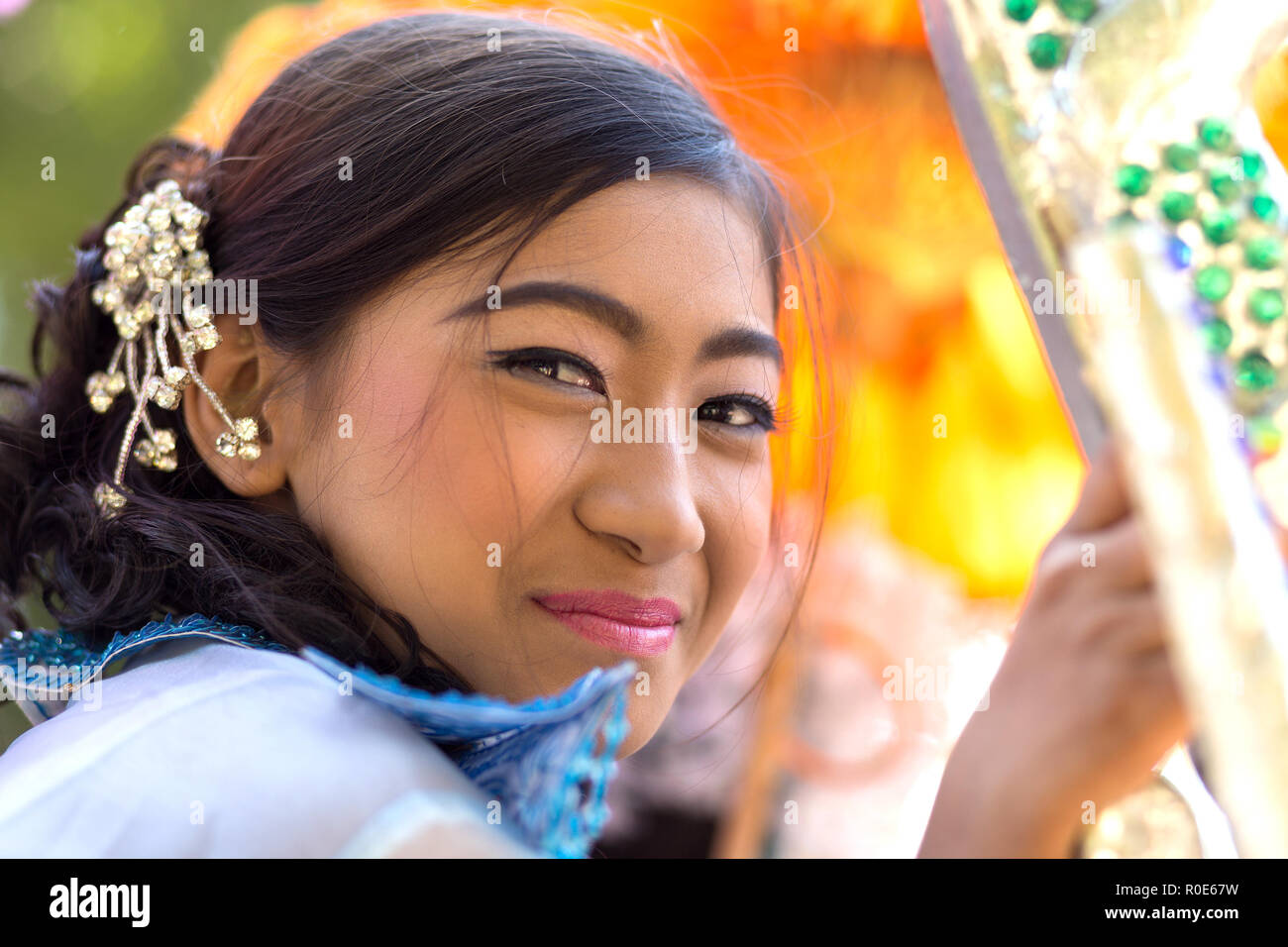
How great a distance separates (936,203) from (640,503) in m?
1.70

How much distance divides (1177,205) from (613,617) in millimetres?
586

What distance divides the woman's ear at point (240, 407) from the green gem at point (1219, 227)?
0.80 m

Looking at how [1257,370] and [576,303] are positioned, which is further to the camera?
[576,303]

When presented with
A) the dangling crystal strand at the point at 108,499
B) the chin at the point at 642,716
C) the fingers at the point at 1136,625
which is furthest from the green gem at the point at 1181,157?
the dangling crystal strand at the point at 108,499

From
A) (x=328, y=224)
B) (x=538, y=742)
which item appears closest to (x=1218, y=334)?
(x=538, y=742)

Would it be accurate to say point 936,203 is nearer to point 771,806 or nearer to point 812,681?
point 812,681

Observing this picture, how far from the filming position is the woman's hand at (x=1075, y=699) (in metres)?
0.64

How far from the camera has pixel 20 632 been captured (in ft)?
4.04

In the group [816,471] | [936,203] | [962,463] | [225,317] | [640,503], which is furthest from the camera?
[962,463]

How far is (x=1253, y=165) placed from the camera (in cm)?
62

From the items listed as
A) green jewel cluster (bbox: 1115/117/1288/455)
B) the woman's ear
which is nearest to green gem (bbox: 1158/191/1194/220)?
green jewel cluster (bbox: 1115/117/1288/455)

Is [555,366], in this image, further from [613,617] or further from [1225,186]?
[1225,186]

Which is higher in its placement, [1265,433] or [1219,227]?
[1219,227]
